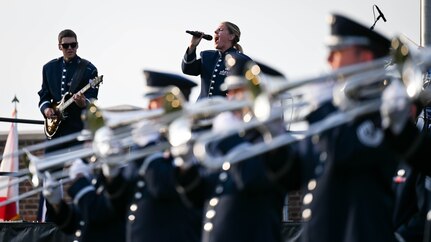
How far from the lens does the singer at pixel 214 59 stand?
14.2 m

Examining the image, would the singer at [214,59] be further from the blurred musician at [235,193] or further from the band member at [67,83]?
the blurred musician at [235,193]

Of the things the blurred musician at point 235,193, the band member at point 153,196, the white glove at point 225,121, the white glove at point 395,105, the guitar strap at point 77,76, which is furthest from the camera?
the guitar strap at point 77,76

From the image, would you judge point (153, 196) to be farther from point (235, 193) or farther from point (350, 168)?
point (350, 168)

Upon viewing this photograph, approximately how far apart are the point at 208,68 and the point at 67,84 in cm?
169

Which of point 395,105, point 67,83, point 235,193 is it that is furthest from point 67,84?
point 395,105

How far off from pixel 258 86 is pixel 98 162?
294 cm

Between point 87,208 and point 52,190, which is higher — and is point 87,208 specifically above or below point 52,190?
below

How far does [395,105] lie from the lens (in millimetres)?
7859

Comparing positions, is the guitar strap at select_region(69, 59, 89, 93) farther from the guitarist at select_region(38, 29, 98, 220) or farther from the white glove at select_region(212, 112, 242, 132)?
the white glove at select_region(212, 112, 242, 132)

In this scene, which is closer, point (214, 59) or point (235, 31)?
point (235, 31)

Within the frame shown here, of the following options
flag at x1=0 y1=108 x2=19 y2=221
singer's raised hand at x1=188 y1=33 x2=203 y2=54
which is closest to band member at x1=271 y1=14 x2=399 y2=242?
singer's raised hand at x1=188 y1=33 x2=203 y2=54

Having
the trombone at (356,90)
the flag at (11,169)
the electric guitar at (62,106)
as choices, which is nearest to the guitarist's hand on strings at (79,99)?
the electric guitar at (62,106)

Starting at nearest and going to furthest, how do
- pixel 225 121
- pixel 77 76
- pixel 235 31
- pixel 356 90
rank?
1. pixel 356 90
2. pixel 225 121
3. pixel 235 31
4. pixel 77 76

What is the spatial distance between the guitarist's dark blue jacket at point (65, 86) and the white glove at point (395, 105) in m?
7.39
